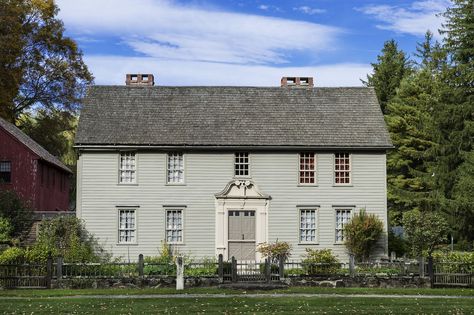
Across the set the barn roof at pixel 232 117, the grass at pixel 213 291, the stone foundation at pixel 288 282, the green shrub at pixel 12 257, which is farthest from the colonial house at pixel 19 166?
the grass at pixel 213 291

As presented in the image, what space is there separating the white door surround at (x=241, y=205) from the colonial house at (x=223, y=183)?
46 millimetres

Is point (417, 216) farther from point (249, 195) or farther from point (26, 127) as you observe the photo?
point (26, 127)

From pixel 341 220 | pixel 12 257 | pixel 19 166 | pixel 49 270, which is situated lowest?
pixel 49 270

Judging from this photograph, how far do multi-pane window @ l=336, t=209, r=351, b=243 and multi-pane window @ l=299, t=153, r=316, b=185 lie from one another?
6.38ft

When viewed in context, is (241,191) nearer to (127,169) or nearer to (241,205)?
(241,205)

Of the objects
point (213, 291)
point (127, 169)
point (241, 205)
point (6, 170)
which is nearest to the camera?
point (213, 291)

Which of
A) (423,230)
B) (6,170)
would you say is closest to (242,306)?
(423,230)

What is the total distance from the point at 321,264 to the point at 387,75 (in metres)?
41.7

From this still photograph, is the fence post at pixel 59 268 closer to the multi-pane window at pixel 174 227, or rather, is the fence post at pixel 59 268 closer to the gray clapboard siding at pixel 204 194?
the gray clapboard siding at pixel 204 194

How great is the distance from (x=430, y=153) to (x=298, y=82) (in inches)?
544

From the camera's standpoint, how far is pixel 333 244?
121 feet

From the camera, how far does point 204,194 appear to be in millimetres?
37000

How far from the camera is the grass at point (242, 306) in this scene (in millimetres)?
21344

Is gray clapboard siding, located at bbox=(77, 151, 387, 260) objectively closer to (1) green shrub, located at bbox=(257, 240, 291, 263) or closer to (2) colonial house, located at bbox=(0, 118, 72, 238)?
(1) green shrub, located at bbox=(257, 240, 291, 263)
